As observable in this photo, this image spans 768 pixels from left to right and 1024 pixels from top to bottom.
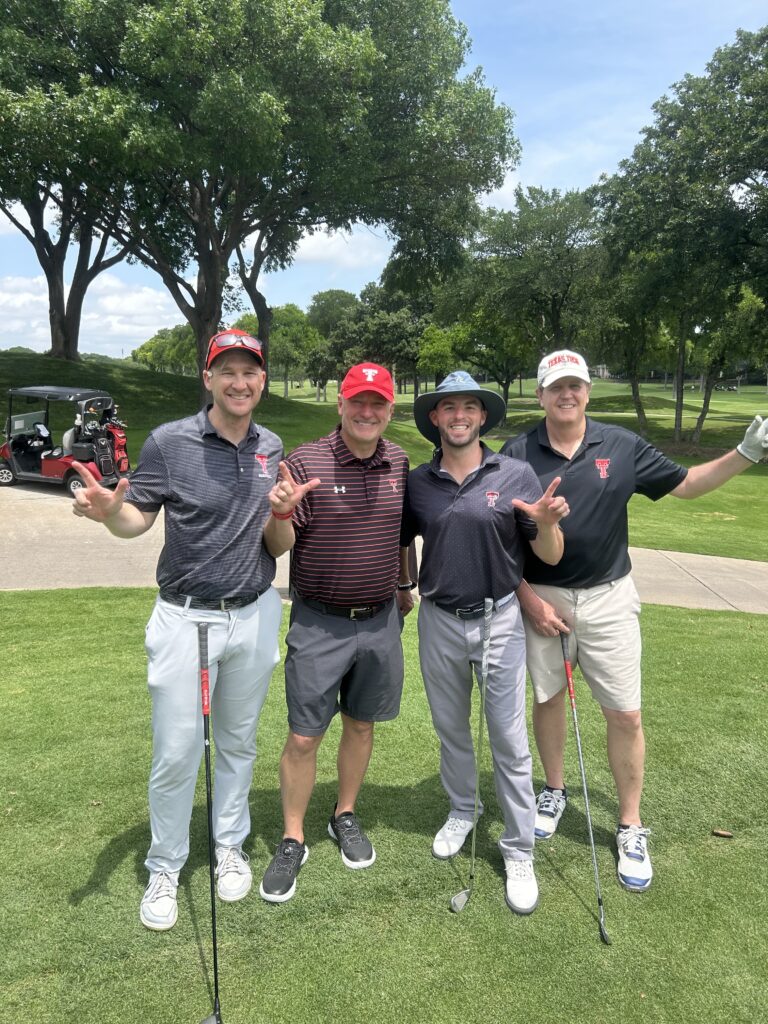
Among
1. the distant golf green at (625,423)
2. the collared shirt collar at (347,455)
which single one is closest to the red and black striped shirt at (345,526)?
the collared shirt collar at (347,455)

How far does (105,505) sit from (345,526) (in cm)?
92

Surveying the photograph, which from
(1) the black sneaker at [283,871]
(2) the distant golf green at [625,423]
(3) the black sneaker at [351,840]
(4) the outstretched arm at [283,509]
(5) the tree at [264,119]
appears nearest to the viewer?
(4) the outstretched arm at [283,509]

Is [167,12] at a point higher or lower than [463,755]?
higher

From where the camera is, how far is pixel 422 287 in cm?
2527

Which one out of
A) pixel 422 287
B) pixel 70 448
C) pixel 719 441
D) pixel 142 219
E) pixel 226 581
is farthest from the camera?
pixel 719 441

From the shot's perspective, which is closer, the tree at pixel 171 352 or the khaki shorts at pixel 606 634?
the khaki shorts at pixel 606 634

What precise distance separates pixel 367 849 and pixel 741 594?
6478mm

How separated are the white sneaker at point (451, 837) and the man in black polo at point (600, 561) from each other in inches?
27.6

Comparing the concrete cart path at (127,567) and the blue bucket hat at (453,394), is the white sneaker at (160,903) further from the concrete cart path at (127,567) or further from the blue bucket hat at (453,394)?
the concrete cart path at (127,567)

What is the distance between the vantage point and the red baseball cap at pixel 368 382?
2840 millimetres

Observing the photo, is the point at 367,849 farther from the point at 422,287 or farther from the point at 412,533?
the point at 422,287

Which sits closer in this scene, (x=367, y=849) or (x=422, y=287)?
(x=367, y=849)

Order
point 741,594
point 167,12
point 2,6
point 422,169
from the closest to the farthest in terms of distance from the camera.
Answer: point 741,594 → point 167,12 → point 2,6 → point 422,169

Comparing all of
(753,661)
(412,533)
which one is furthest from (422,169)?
(412,533)
